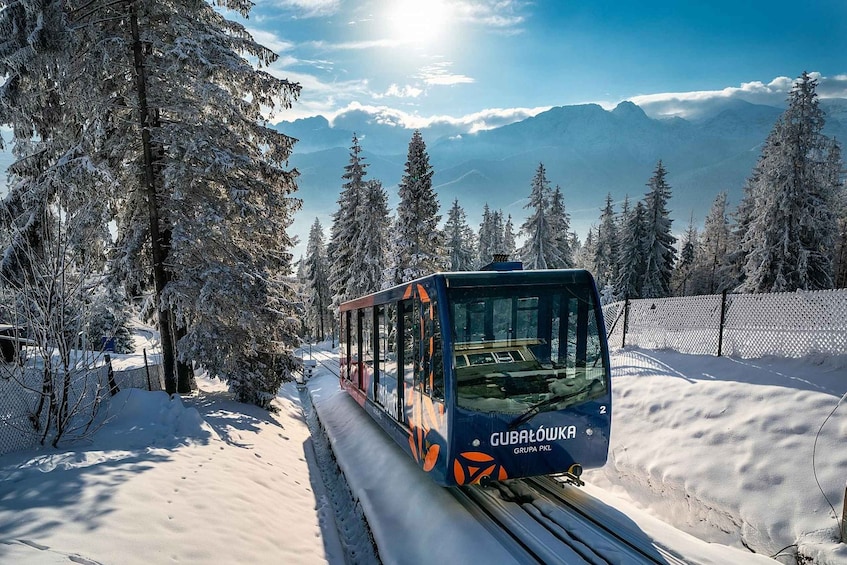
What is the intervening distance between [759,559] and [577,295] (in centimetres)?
388

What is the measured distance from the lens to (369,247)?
32.5m

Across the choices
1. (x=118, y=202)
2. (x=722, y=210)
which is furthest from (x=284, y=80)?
(x=722, y=210)

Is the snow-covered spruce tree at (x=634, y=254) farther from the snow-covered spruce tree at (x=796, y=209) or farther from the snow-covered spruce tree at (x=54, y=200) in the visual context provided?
the snow-covered spruce tree at (x=54, y=200)

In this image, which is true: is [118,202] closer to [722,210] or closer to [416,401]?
[416,401]

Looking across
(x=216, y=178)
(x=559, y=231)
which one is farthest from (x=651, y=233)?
(x=216, y=178)

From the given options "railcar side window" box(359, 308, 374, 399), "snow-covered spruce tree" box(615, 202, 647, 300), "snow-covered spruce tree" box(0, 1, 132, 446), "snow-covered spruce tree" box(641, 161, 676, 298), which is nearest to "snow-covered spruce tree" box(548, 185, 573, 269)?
"snow-covered spruce tree" box(615, 202, 647, 300)

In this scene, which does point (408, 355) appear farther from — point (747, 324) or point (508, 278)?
point (747, 324)

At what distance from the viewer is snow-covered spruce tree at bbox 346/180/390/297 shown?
106 feet

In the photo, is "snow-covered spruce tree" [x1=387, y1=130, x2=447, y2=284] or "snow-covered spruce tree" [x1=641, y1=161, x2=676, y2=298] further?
"snow-covered spruce tree" [x1=641, y1=161, x2=676, y2=298]

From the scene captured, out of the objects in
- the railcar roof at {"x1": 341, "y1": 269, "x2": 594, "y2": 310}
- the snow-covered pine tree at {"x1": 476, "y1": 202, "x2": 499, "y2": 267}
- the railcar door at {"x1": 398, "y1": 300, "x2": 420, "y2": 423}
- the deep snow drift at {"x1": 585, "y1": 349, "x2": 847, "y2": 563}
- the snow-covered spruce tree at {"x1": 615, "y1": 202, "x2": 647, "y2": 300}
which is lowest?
the deep snow drift at {"x1": 585, "y1": 349, "x2": 847, "y2": 563}

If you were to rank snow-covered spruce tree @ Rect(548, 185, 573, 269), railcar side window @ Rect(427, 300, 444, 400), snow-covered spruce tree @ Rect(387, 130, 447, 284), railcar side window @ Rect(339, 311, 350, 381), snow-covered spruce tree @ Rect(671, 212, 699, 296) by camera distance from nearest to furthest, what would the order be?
railcar side window @ Rect(427, 300, 444, 400), railcar side window @ Rect(339, 311, 350, 381), snow-covered spruce tree @ Rect(387, 130, 447, 284), snow-covered spruce tree @ Rect(548, 185, 573, 269), snow-covered spruce tree @ Rect(671, 212, 699, 296)

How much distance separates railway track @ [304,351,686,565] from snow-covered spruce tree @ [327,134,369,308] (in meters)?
26.6

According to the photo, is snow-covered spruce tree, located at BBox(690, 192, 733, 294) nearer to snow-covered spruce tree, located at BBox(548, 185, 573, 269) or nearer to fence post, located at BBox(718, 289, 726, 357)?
snow-covered spruce tree, located at BBox(548, 185, 573, 269)

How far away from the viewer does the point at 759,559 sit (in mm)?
5430
